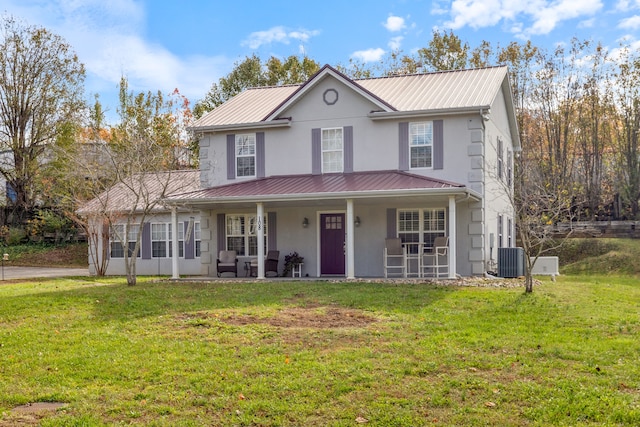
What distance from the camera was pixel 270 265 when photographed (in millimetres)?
18484

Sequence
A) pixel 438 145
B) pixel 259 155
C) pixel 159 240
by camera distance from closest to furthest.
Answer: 1. pixel 438 145
2. pixel 259 155
3. pixel 159 240

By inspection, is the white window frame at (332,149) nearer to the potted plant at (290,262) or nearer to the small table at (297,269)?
the potted plant at (290,262)

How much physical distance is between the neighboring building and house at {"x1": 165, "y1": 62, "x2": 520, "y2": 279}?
0.03m

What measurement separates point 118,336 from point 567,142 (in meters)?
27.5

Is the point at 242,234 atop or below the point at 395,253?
atop

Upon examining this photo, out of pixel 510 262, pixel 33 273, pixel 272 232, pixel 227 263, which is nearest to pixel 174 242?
pixel 227 263

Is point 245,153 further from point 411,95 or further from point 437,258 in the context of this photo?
point 437,258

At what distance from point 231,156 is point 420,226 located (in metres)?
6.48

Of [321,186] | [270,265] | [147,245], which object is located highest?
[321,186]

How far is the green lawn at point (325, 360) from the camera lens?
5922 mm

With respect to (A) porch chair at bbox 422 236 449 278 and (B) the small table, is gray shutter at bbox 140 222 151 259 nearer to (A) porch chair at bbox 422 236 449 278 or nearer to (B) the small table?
(B) the small table

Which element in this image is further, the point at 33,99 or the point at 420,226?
the point at 33,99

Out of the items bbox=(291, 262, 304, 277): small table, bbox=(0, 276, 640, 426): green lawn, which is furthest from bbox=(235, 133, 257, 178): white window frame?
bbox=(0, 276, 640, 426): green lawn

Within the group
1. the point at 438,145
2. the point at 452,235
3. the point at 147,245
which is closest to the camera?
the point at 452,235
